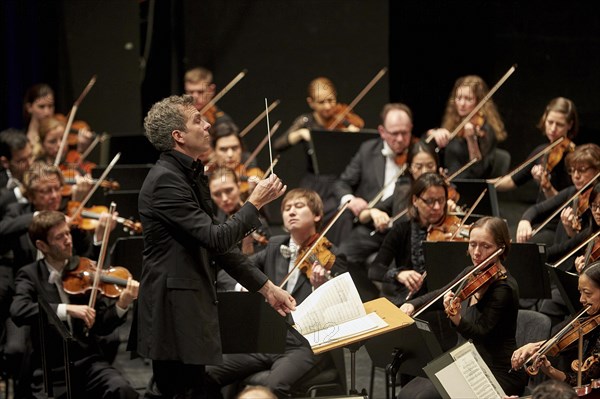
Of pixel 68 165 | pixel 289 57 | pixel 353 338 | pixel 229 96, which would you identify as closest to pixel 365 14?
pixel 289 57

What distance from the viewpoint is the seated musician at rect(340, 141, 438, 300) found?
5.37 metres

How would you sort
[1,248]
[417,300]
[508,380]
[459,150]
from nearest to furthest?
[508,380] < [417,300] < [1,248] < [459,150]

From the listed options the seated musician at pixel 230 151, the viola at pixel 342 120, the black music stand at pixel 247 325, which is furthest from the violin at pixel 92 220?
the viola at pixel 342 120

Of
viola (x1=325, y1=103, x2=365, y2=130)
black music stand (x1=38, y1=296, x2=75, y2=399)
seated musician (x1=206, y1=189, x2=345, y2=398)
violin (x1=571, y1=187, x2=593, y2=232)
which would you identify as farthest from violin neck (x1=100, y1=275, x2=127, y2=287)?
viola (x1=325, y1=103, x2=365, y2=130)

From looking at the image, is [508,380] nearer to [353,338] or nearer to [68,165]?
[353,338]

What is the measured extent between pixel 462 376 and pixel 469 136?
2.56 m

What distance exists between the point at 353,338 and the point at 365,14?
4.80m

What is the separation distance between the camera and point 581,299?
369cm

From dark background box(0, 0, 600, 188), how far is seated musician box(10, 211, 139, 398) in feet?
11.2

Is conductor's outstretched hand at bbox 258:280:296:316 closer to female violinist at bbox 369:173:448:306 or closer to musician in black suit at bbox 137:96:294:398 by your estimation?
musician in black suit at bbox 137:96:294:398

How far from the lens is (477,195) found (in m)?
5.14

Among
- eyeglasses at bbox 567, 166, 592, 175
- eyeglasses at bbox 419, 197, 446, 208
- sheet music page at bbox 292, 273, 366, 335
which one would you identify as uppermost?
eyeglasses at bbox 567, 166, 592, 175

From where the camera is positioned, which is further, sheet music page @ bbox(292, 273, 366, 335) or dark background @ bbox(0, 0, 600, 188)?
dark background @ bbox(0, 0, 600, 188)

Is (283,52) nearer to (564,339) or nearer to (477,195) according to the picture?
(477,195)
